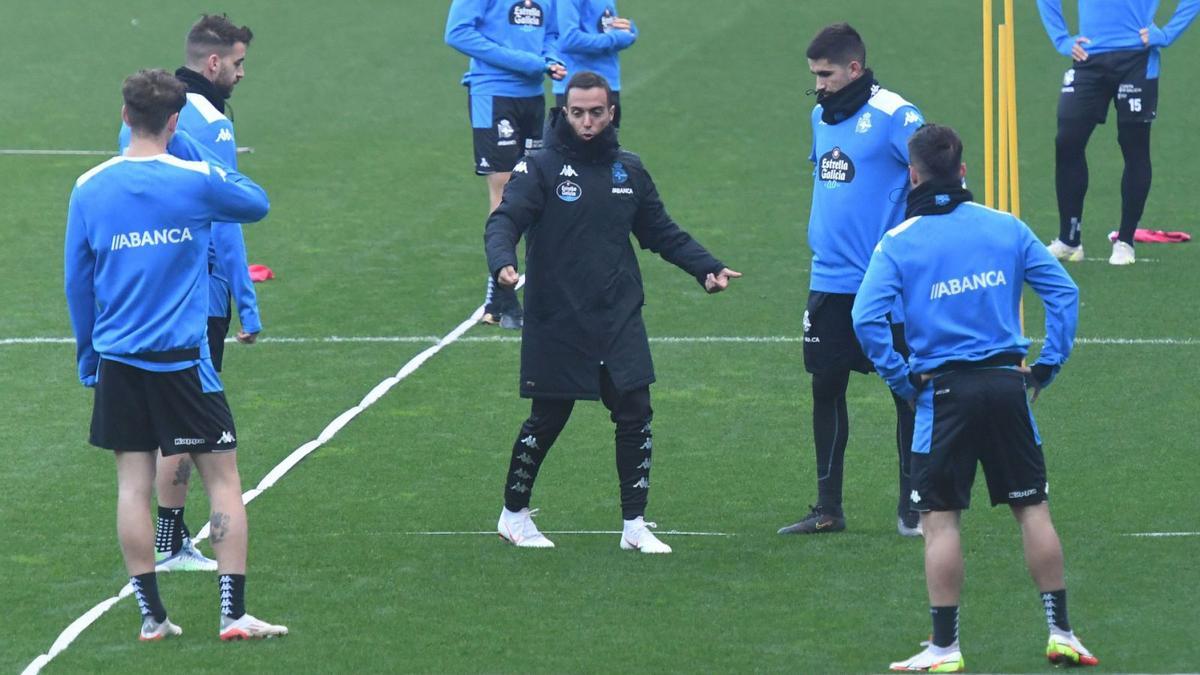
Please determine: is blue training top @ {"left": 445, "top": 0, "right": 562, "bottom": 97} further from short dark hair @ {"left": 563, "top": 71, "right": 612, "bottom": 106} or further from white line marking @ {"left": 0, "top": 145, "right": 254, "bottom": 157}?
white line marking @ {"left": 0, "top": 145, "right": 254, "bottom": 157}

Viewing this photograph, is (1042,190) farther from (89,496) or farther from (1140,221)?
(89,496)

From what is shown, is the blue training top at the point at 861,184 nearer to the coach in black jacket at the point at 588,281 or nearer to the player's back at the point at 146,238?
the coach in black jacket at the point at 588,281

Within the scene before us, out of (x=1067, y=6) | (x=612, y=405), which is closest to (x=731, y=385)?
(x=612, y=405)

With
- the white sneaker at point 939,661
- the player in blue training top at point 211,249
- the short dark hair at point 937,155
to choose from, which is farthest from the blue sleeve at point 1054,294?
the player in blue training top at point 211,249

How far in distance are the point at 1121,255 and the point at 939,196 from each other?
25.3 ft

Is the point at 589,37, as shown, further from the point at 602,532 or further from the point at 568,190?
the point at 602,532

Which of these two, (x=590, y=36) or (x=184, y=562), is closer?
(x=184, y=562)

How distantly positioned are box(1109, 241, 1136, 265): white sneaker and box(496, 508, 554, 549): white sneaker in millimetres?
6853

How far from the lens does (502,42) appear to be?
12.7m

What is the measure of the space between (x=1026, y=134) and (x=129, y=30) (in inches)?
393

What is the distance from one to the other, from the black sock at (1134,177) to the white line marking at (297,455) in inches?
179

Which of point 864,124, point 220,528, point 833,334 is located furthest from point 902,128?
point 220,528

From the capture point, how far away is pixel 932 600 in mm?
6395

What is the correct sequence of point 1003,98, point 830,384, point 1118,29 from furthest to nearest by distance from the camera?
point 1118,29 → point 1003,98 → point 830,384
